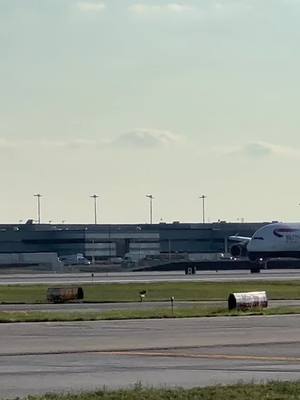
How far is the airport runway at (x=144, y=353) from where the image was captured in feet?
70.0

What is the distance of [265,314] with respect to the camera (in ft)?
150

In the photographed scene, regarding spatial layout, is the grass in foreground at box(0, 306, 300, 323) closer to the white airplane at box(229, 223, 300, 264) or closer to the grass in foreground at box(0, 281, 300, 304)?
the grass in foreground at box(0, 281, 300, 304)

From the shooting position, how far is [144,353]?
90.0ft

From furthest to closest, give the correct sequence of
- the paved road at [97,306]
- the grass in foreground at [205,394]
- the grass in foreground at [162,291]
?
the grass in foreground at [162,291] → the paved road at [97,306] → the grass in foreground at [205,394]

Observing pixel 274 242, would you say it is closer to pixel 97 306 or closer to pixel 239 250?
pixel 239 250

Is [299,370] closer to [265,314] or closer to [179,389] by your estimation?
[179,389]

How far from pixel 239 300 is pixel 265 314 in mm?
3508

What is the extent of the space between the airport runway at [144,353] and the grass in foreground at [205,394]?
4.61ft

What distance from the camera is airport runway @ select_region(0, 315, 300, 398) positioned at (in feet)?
70.0

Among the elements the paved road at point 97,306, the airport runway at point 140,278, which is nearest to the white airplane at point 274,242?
the airport runway at point 140,278

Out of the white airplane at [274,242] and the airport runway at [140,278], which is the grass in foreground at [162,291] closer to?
the airport runway at [140,278]

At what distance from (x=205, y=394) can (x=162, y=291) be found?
57488 mm

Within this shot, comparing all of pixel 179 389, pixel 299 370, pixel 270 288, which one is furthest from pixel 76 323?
pixel 270 288

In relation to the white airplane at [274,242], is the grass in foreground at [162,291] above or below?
below
